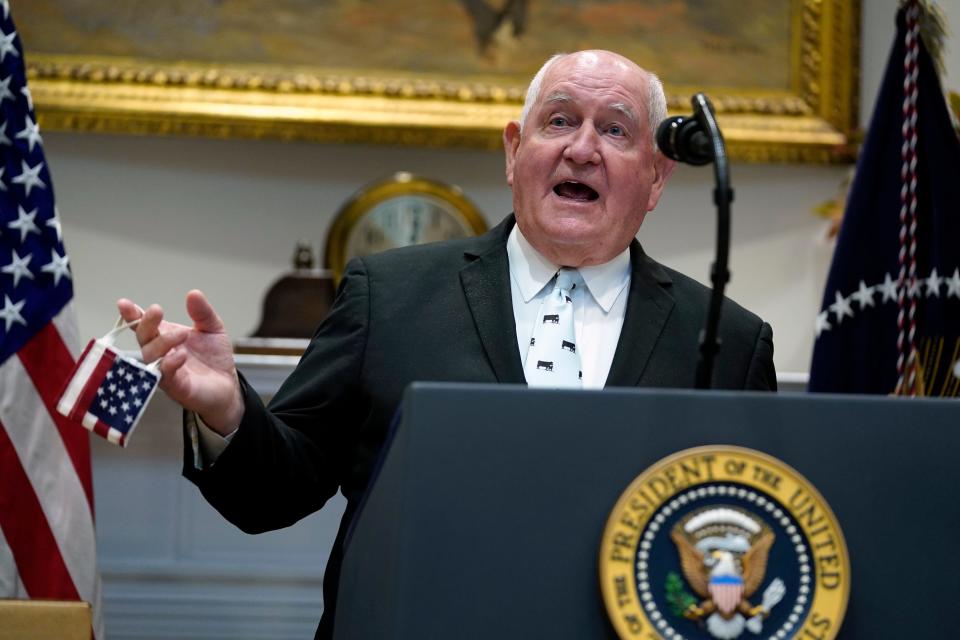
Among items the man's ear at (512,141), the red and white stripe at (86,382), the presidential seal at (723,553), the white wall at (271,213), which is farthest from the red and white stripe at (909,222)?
the red and white stripe at (86,382)

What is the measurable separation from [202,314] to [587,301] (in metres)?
0.87

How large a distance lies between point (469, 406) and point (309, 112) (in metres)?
3.49

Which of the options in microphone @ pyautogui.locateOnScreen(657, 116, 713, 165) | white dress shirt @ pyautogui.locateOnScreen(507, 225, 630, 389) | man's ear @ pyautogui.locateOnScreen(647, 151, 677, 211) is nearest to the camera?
microphone @ pyautogui.locateOnScreen(657, 116, 713, 165)

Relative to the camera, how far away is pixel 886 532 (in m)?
1.46

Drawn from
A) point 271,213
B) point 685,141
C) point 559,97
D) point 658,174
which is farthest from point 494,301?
point 271,213

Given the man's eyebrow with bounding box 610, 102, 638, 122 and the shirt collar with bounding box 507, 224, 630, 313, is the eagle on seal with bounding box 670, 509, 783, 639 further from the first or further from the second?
the man's eyebrow with bounding box 610, 102, 638, 122

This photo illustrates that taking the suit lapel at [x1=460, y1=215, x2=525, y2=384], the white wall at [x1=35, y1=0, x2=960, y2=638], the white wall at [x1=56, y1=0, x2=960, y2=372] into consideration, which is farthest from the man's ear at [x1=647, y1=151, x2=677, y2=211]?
the white wall at [x1=56, y1=0, x2=960, y2=372]

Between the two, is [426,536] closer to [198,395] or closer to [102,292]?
[198,395]

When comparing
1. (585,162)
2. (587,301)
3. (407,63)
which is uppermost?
(407,63)

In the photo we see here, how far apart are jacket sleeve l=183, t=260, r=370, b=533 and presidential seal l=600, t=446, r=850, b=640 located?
0.77 m

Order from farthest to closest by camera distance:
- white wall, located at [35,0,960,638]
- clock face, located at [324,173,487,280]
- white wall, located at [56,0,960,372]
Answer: white wall, located at [56,0,960,372]
clock face, located at [324,173,487,280]
white wall, located at [35,0,960,638]

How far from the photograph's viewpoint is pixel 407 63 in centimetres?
482

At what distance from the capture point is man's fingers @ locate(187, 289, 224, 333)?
5.88 feet

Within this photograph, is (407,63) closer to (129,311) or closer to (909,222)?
(909,222)
